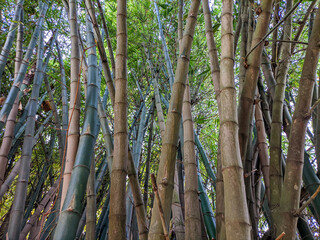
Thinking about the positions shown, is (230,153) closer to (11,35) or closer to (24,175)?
(24,175)

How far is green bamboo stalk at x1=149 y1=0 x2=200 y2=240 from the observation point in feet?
2.85

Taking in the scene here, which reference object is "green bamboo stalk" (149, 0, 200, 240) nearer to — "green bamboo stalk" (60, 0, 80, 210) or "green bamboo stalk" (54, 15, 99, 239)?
"green bamboo stalk" (54, 15, 99, 239)

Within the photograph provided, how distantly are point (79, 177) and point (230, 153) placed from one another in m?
0.49

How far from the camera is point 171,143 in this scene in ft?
3.18

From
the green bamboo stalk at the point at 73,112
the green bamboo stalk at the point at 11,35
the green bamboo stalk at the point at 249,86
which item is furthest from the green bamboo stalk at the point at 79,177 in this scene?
the green bamboo stalk at the point at 11,35

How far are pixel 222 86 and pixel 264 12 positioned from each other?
1.25ft

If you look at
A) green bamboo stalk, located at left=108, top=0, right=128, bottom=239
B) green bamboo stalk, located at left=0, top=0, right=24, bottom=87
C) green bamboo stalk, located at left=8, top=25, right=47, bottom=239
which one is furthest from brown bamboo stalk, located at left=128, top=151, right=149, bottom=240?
green bamboo stalk, located at left=0, top=0, right=24, bottom=87

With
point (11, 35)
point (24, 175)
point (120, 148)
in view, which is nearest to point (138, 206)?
point (120, 148)

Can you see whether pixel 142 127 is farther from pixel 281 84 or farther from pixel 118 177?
pixel 118 177

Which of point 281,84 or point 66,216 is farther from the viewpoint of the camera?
point 281,84

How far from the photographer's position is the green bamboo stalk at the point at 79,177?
892 millimetres

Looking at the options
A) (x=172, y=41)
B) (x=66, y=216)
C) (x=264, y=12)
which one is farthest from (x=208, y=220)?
(x=172, y=41)

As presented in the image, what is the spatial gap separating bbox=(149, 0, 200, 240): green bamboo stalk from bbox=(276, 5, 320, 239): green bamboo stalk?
35cm

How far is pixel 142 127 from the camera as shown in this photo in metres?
2.70
